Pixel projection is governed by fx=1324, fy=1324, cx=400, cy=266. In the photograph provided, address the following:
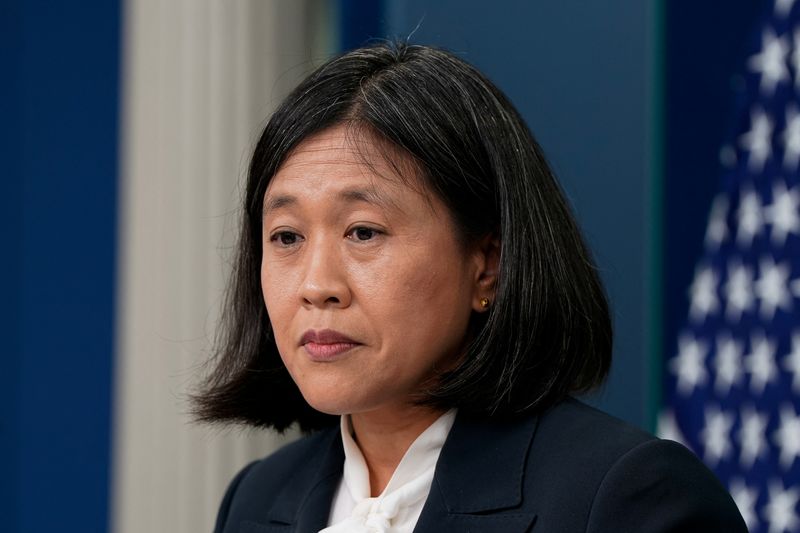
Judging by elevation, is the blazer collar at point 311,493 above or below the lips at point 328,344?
below

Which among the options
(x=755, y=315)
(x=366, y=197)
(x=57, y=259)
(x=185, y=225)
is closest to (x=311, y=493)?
(x=366, y=197)

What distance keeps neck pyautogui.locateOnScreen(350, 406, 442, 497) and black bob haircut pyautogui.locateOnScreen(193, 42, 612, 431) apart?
0.08 m

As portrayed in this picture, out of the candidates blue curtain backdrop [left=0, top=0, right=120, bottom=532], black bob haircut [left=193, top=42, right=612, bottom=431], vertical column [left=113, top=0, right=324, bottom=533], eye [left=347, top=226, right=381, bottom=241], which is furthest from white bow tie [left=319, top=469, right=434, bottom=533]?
blue curtain backdrop [left=0, top=0, right=120, bottom=532]

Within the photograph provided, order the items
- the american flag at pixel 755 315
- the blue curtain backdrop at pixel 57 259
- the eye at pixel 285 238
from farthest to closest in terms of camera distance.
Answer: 1. the blue curtain backdrop at pixel 57 259
2. the american flag at pixel 755 315
3. the eye at pixel 285 238

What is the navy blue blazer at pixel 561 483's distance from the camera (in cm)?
179

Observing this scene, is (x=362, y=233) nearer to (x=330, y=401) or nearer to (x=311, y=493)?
(x=330, y=401)

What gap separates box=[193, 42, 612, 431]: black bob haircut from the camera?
6.45ft

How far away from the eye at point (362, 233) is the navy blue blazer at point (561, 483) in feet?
1.13

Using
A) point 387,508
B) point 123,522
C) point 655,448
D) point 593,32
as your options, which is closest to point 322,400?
point 387,508

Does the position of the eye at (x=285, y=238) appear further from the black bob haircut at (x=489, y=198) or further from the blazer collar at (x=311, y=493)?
the blazer collar at (x=311, y=493)

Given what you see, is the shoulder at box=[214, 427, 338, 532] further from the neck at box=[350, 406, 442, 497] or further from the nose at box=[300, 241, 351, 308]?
the nose at box=[300, 241, 351, 308]

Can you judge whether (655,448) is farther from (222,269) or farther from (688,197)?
(222,269)

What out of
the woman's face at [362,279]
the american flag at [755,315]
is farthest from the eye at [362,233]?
the american flag at [755,315]

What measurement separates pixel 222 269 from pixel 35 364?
5.25ft
